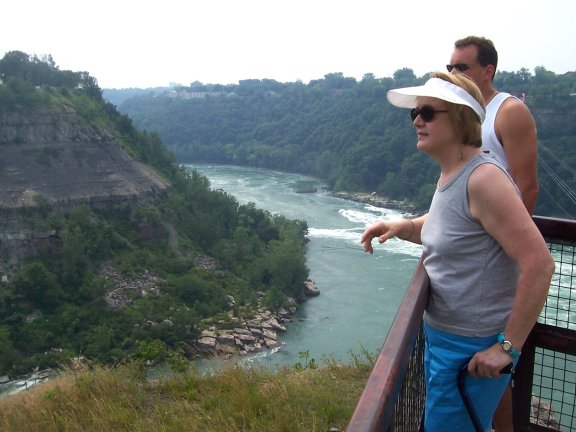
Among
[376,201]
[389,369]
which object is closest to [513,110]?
[389,369]

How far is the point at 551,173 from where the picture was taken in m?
31.8

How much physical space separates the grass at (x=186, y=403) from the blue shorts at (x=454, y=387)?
1822 mm

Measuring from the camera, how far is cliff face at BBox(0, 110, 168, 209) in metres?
24.9

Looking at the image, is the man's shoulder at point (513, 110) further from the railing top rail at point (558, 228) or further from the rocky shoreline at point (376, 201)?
the rocky shoreline at point (376, 201)

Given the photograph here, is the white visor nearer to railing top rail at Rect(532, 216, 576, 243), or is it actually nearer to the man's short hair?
the man's short hair

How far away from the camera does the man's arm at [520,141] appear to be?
6.33 feet

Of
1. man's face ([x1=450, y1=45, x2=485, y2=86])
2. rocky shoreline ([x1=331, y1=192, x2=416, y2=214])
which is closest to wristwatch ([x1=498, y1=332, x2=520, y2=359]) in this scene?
man's face ([x1=450, y1=45, x2=485, y2=86])

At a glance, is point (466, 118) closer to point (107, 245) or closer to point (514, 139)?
point (514, 139)

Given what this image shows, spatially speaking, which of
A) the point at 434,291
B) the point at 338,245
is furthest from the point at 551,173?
the point at 434,291

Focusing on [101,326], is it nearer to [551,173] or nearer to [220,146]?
[551,173]

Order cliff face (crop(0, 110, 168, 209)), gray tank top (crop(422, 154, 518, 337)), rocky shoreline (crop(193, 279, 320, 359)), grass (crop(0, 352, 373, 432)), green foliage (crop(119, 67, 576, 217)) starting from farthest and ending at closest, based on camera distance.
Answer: green foliage (crop(119, 67, 576, 217)), cliff face (crop(0, 110, 168, 209)), rocky shoreline (crop(193, 279, 320, 359)), grass (crop(0, 352, 373, 432)), gray tank top (crop(422, 154, 518, 337))

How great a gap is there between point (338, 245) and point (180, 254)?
8218 millimetres

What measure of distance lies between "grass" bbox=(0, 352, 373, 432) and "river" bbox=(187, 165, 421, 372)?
17.7ft

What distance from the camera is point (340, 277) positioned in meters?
25.8
